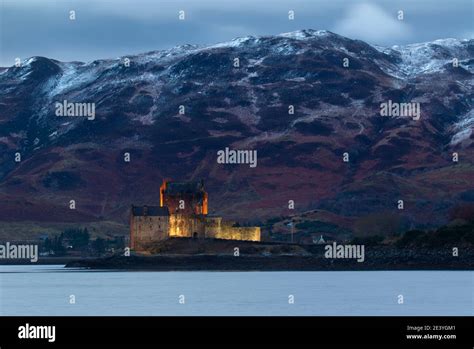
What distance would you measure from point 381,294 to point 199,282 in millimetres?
38388

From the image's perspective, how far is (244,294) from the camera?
127875mm

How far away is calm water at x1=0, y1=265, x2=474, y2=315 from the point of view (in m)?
105

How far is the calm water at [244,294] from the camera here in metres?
105
